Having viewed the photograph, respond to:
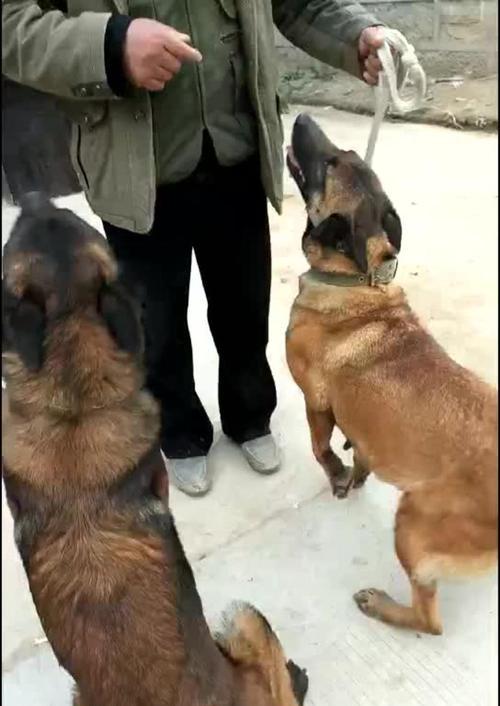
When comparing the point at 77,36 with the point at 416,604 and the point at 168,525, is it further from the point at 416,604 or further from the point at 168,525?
the point at 416,604

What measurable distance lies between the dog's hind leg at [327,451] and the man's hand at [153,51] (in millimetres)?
923

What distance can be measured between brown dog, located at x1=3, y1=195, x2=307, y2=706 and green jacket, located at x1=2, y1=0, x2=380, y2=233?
277 millimetres

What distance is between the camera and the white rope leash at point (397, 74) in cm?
177

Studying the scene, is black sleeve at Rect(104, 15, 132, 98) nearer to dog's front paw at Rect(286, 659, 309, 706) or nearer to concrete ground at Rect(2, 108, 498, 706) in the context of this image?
concrete ground at Rect(2, 108, 498, 706)

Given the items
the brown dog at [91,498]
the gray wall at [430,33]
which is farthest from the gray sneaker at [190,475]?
the gray wall at [430,33]

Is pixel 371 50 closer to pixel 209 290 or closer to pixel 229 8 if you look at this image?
pixel 229 8

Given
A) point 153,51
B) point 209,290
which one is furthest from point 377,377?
point 153,51

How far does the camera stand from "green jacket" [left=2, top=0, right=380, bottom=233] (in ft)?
4.76

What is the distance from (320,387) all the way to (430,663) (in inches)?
26.2

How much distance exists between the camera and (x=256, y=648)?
1.53 m

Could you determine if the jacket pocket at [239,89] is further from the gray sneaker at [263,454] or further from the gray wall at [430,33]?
the gray sneaker at [263,454]

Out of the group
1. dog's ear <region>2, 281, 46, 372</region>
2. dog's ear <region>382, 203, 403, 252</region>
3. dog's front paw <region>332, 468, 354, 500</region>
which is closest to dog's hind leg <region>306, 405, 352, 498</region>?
dog's front paw <region>332, 468, 354, 500</region>

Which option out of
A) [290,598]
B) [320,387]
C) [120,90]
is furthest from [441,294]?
[120,90]

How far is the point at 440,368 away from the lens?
1688 millimetres
